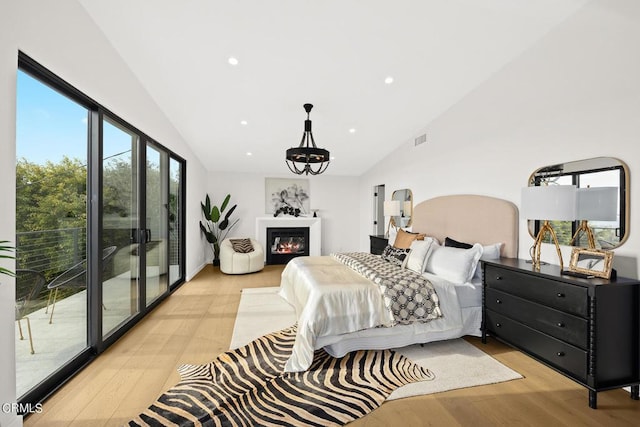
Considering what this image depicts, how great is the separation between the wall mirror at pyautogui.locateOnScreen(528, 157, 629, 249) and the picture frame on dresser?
0.16 meters

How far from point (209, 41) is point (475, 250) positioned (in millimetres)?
3305

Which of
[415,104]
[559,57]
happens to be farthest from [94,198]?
[559,57]

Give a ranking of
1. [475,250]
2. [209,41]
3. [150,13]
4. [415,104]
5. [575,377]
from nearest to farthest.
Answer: [575,377] < [150,13] < [209,41] < [475,250] < [415,104]

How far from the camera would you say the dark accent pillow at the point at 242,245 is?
6241mm

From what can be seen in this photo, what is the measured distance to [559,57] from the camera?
107 inches

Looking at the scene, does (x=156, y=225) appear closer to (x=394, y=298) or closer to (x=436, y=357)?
(x=394, y=298)

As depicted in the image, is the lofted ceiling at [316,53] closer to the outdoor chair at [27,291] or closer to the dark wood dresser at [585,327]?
the outdoor chair at [27,291]

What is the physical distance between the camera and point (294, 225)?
724cm

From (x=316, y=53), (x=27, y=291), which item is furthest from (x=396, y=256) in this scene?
(x=27, y=291)

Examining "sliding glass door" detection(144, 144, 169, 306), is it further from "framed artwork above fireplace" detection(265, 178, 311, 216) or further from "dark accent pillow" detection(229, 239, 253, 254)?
"framed artwork above fireplace" detection(265, 178, 311, 216)

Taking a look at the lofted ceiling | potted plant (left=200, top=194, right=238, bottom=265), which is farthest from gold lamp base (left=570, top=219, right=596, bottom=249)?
potted plant (left=200, top=194, right=238, bottom=265)

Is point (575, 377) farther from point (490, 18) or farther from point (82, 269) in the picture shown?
point (82, 269)

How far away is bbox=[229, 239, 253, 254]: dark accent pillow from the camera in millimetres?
6241

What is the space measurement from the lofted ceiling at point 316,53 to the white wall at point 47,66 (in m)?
0.21
